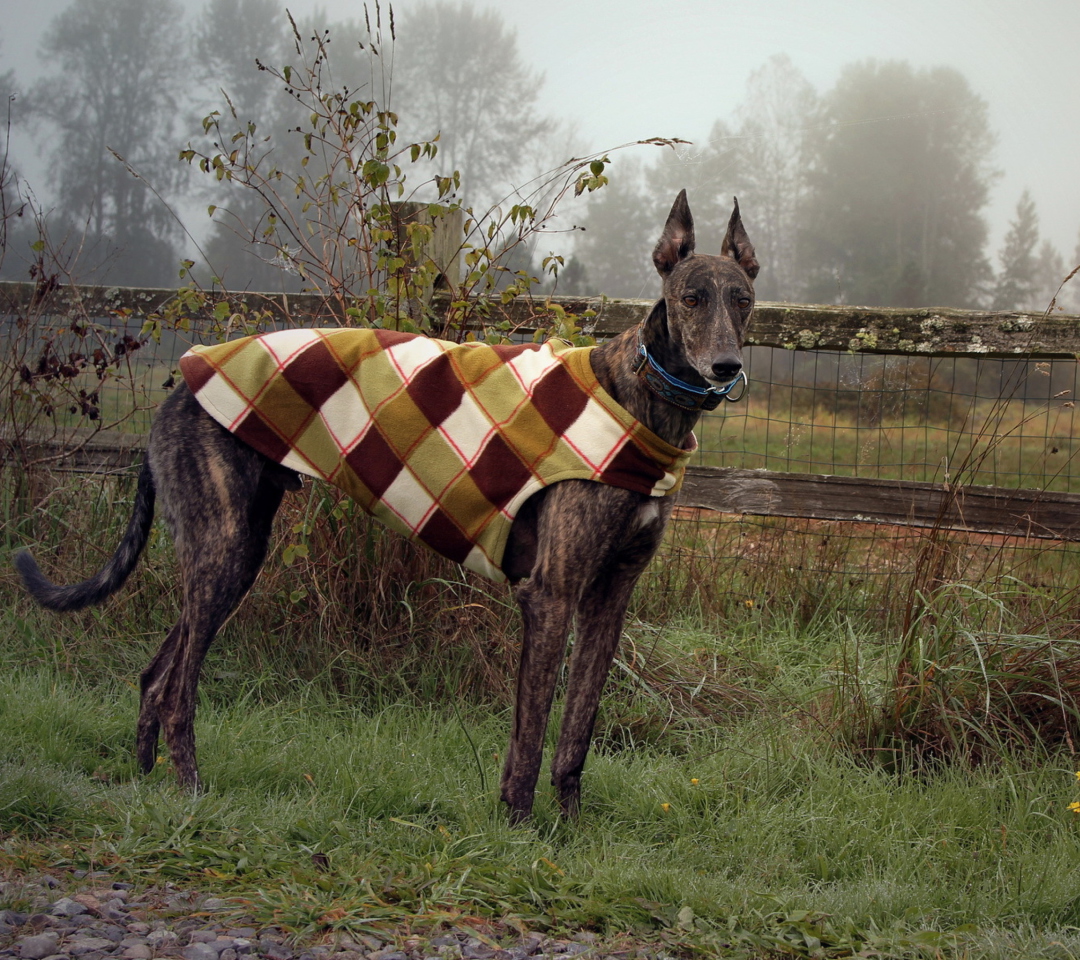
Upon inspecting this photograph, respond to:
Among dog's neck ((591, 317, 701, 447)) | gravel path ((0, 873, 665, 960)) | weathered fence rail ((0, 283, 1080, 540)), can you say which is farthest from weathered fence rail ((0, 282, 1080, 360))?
gravel path ((0, 873, 665, 960))

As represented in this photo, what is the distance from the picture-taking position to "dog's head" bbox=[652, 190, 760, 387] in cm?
240

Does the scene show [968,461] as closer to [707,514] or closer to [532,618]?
[532,618]

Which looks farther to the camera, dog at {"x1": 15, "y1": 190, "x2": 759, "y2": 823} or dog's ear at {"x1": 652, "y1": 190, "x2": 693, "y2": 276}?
dog's ear at {"x1": 652, "y1": 190, "x2": 693, "y2": 276}

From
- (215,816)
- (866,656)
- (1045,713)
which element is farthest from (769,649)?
(215,816)

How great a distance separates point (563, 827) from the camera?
105 inches

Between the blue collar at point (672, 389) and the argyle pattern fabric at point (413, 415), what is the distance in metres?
0.14

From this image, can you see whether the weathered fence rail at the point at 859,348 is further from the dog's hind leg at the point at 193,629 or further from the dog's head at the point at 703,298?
the dog's hind leg at the point at 193,629

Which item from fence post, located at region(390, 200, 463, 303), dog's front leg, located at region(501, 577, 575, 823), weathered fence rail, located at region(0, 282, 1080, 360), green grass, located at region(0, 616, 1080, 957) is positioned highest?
fence post, located at region(390, 200, 463, 303)

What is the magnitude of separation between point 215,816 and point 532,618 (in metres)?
1.03

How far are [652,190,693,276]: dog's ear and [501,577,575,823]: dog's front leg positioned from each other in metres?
1.07

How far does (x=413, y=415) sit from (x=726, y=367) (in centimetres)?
99

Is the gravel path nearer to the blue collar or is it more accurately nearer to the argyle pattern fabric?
the argyle pattern fabric

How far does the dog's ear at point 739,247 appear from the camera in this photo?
2.78m

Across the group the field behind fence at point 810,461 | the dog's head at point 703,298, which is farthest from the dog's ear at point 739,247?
the field behind fence at point 810,461
